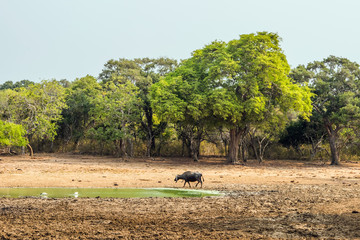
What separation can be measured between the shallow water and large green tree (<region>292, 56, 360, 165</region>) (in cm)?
2707

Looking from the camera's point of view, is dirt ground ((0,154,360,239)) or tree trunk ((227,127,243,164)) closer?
dirt ground ((0,154,360,239))

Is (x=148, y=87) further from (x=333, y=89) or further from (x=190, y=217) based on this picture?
(x=190, y=217)

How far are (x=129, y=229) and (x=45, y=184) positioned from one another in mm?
10960

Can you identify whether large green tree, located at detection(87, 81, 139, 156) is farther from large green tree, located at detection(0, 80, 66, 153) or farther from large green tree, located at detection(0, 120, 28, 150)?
large green tree, located at detection(0, 120, 28, 150)

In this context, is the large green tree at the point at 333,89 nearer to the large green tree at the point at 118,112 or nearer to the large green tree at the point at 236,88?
the large green tree at the point at 236,88

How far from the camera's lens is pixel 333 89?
136ft

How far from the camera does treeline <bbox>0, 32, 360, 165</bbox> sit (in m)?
35.2

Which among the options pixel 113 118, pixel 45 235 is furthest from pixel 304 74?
pixel 45 235

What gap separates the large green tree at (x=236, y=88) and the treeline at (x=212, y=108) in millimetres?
95

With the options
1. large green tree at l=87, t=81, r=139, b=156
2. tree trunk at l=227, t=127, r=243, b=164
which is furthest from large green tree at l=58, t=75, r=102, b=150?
tree trunk at l=227, t=127, r=243, b=164

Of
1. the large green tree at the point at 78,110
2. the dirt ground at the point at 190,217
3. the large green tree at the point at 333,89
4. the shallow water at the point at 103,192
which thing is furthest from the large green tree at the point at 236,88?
the dirt ground at the point at 190,217

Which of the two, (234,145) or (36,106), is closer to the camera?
(234,145)

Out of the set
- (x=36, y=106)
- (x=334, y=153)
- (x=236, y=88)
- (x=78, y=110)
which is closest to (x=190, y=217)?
(x=236, y=88)

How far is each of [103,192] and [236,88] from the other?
22.7 m
